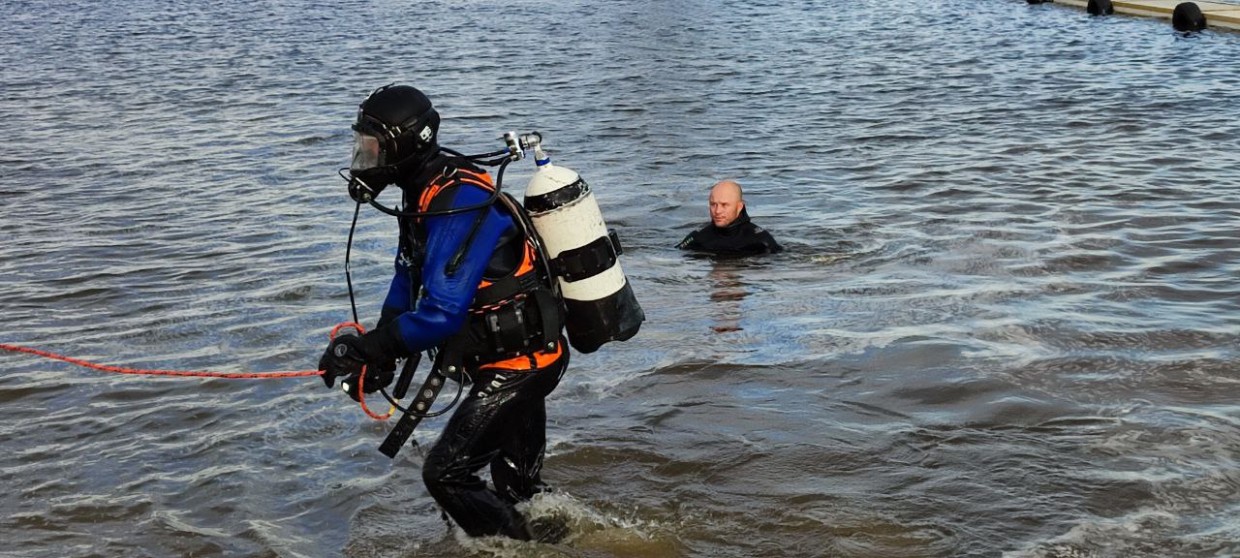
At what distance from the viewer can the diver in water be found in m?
4.49

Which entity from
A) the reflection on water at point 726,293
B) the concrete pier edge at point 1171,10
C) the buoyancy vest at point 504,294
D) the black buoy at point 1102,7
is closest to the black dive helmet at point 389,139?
the buoyancy vest at point 504,294

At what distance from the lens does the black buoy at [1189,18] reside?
2441 centimetres

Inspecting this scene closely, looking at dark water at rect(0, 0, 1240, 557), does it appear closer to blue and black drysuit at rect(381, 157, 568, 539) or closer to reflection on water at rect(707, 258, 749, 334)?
reflection on water at rect(707, 258, 749, 334)

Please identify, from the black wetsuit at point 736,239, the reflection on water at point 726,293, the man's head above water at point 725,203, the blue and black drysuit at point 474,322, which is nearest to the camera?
the blue and black drysuit at point 474,322

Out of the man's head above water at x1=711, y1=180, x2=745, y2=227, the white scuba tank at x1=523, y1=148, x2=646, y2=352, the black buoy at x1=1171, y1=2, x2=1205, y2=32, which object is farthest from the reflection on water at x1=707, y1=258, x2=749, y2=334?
the black buoy at x1=1171, y1=2, x2=1205, y2=32

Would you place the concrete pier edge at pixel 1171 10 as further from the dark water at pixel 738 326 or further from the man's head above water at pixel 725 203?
the man's head above water at pixel 725 203

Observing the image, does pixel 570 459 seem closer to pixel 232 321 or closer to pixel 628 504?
pixel 628 504

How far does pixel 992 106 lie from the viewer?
59.4ft

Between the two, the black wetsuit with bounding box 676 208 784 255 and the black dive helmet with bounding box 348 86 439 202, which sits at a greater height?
the black dive helmet with bounding box 348 86 439 202

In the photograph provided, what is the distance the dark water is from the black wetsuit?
0.18 m

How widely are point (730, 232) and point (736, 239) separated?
0.09 m

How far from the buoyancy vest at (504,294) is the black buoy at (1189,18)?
23.1 meters

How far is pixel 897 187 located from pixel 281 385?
7.48 metres

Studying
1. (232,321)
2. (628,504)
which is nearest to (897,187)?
(232,321)
